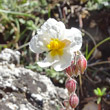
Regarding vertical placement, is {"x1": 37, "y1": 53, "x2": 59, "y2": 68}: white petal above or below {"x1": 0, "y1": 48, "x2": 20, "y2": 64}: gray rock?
above

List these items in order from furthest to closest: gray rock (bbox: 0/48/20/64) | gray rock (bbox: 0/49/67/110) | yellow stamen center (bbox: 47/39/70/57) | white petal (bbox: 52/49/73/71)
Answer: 1. gray rock (bbox: 0/48/20/64)
2. gray rock (bbox: 0/49/67/110)
3. yellow stamen center (bbox: 47/39/70/57)
4. white petal (bbox: 52/49/73/71)

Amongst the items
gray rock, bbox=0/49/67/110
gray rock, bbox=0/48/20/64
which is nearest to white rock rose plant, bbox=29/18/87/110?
gray rock, bbox=0/49/67/110

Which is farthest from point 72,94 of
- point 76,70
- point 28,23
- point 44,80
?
point 28,23

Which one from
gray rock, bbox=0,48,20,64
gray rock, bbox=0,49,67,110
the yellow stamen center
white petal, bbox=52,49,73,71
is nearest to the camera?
white petal, bbox=52,49,73,71

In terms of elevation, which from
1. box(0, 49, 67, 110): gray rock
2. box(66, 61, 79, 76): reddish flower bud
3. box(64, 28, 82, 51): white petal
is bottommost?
box(0, 49, 67, 110): gray rock

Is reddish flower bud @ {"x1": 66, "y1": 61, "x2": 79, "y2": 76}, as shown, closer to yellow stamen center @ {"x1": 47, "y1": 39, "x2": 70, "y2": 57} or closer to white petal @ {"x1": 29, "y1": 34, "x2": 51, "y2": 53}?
yellow stamen center @ {"x1": 47, "y1": 39, "x2": 70, "y2": 57}

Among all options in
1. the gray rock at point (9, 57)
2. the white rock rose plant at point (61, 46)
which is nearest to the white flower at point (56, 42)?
the white rock rose plant at point (61, 46)

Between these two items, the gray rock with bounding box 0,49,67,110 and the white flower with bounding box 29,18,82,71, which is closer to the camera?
the white flower with bounding box 29,18,82,71

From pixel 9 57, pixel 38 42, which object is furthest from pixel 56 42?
pixel 9 57
